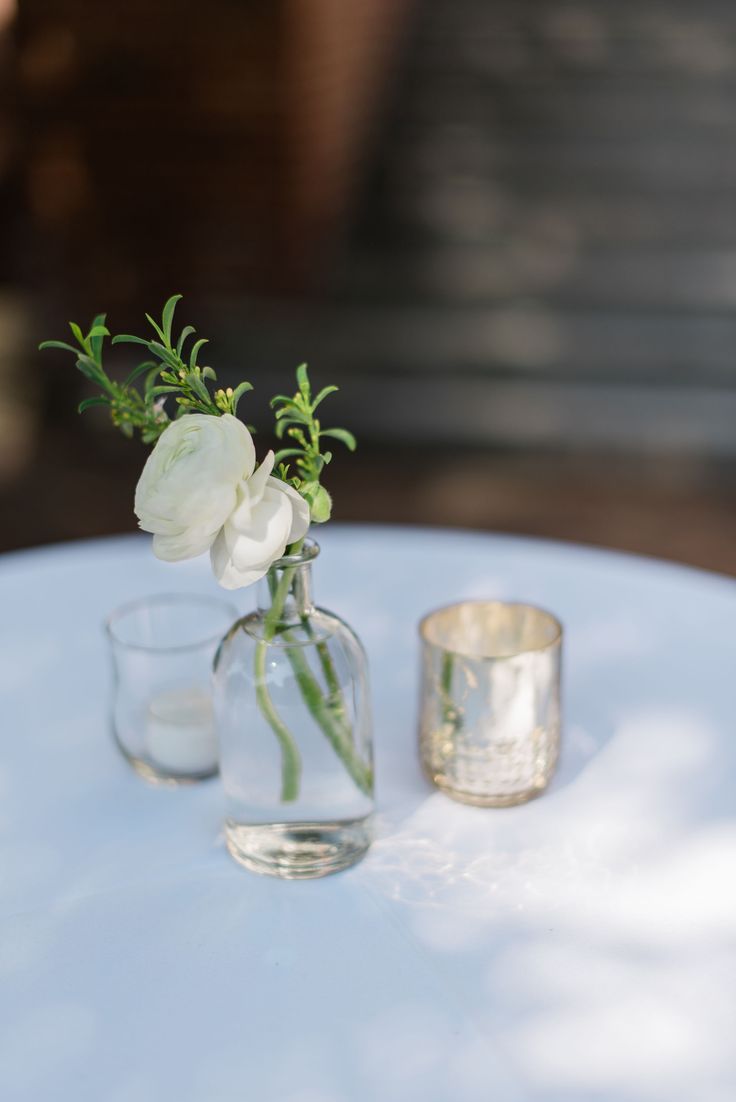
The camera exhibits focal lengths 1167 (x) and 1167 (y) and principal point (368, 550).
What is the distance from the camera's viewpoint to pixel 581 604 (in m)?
1.05

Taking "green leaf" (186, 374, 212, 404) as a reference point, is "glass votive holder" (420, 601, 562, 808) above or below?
below

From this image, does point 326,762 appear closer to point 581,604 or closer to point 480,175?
point 581,604

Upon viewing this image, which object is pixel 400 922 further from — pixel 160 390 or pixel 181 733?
pixel 160 390

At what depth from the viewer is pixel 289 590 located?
0.67 meters

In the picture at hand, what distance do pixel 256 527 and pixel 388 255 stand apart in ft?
10.9

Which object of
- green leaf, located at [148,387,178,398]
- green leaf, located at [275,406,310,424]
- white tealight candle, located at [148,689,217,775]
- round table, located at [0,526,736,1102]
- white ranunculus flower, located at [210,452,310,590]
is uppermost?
green leaf, located at [148,387,178,398]

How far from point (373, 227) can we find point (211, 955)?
3514 millimetres

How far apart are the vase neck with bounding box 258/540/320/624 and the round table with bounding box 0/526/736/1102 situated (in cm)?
17

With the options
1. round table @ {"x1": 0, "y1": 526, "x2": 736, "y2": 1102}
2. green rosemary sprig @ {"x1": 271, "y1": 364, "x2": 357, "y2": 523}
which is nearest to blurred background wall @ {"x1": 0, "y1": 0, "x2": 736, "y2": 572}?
round table @ {"x1": 0, "y1": 526, "x2": 736, "y2": 1102}

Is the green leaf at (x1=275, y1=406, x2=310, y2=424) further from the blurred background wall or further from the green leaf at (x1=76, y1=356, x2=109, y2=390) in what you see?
the blurred background wall

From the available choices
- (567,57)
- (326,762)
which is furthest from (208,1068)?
(567,57)

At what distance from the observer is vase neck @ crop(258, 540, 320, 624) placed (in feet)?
2.15

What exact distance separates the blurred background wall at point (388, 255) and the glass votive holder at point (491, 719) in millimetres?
2042

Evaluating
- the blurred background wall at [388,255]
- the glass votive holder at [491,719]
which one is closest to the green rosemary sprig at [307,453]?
the glass votive holder at [491,719]
